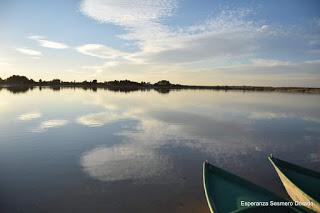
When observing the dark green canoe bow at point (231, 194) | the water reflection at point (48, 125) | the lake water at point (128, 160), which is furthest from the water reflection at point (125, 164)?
the water reflection at point (48, 125)

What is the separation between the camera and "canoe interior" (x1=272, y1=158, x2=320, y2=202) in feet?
27.8

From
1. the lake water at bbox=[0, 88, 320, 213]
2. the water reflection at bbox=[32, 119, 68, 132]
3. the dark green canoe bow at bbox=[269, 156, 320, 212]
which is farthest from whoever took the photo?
the water reflection at bbox=[32, 119, 68, 132]

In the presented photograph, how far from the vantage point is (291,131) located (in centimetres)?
2381

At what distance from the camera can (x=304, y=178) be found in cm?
898

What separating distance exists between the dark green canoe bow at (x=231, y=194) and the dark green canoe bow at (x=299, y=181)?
121 centimetres

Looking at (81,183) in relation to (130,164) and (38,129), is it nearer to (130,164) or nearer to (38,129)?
(130,164)

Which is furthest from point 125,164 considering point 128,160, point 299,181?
point 299,181

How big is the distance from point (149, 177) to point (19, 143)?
1025 cm

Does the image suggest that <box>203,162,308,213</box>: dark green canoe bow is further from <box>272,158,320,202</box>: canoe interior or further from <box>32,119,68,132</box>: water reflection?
<box>32,119,68,132</box>: water reflection

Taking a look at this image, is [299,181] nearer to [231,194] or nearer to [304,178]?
[304,178]

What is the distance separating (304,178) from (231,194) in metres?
3.03

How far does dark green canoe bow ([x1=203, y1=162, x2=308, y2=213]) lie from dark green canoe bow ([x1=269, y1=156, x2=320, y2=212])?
1.21 metres

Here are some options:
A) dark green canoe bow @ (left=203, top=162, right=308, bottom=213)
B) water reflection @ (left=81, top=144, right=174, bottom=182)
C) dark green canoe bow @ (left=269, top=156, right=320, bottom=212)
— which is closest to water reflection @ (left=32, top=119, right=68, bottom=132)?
water reflection @ (left=81, top=144, right=174, bottom=182)

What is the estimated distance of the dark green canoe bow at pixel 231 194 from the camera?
6767 mm
